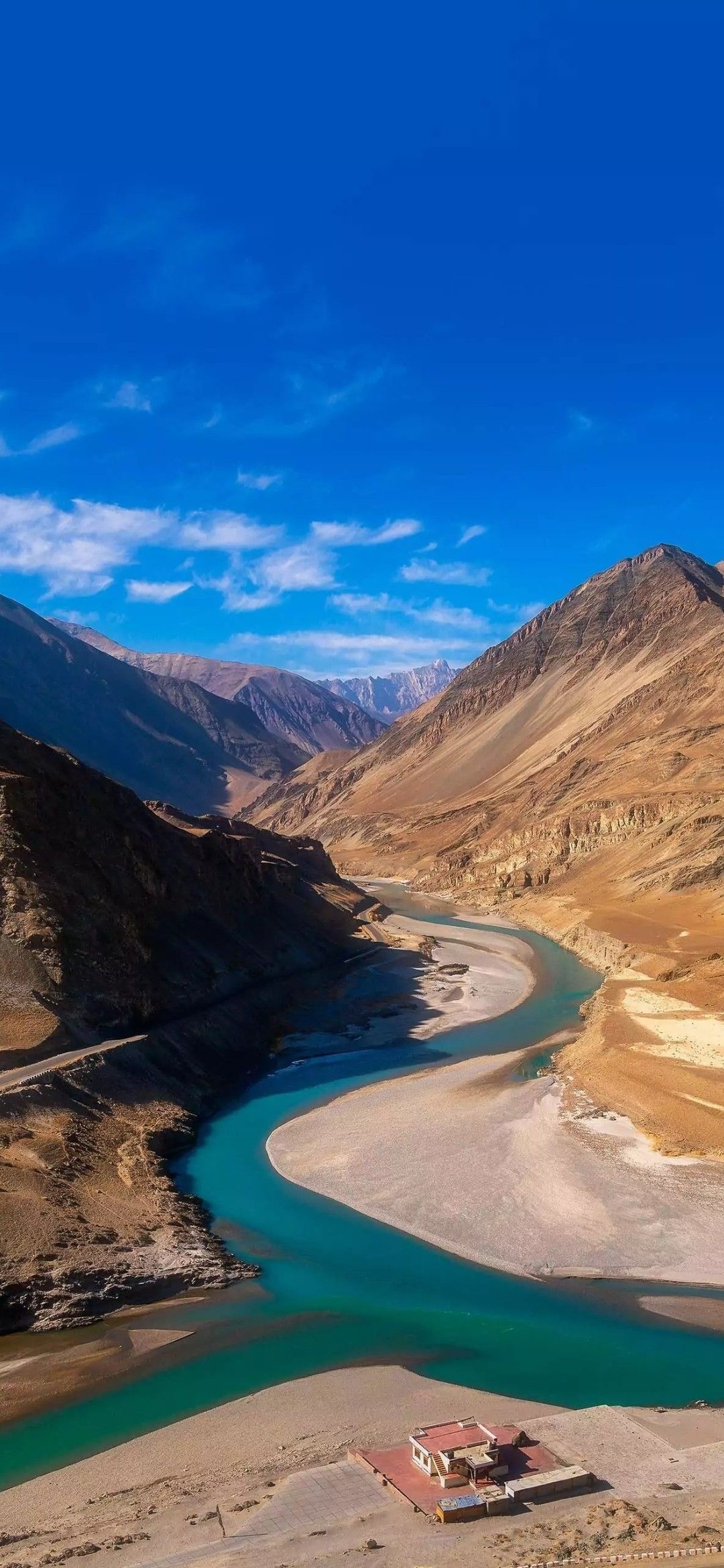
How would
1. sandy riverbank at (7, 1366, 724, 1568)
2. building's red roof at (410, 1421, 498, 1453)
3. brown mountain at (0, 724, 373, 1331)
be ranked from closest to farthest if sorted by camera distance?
sandy riverbank at (7, 1366, 724, 1568) → building's red roof at (410, 1421, 498, 1453) → brown mountain at (0, 724, 373, 1331)

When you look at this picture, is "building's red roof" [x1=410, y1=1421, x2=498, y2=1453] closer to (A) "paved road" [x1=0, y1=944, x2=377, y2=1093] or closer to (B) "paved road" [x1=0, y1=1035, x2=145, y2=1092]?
(A) "paved road" [x1=0, y1=944, x2=377, y2=1093]

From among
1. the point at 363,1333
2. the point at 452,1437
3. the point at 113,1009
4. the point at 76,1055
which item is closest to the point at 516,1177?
the point at 363,1333

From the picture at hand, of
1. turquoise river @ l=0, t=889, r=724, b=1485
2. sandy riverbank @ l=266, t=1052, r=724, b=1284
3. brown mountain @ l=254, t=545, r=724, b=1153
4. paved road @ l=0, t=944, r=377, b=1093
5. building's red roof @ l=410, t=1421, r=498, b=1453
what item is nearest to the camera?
building's red roof @ l=410, t=1421, r=498, b=1453

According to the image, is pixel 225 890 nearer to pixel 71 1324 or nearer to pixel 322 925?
pixel 322 925

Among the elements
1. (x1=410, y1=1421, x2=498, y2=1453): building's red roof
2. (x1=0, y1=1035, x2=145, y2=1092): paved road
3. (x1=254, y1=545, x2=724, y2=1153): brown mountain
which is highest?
(x1=254, y1=545, x2=724, y2=1153): brown mountain

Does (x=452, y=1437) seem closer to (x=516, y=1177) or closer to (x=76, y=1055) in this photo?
(x=516, y=1177)

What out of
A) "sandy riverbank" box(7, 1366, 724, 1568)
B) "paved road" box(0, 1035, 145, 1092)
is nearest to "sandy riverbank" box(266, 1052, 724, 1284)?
"sandy riverbank" box(7, 1366, 724, 1568)

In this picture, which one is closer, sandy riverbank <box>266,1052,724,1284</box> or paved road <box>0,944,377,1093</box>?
sandy riverbank <box>266,1052,724,1284</box>
